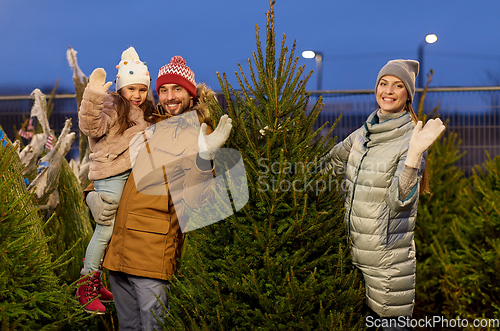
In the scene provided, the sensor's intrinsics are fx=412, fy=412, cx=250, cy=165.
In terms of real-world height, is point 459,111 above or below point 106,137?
above

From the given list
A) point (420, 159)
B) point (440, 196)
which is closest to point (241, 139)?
point (420, 159)

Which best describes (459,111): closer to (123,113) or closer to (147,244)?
(123,113)

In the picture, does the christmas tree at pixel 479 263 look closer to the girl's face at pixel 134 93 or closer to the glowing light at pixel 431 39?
the glowing light at pixel 431 39

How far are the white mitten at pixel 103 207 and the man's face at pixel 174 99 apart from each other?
27.0 inches

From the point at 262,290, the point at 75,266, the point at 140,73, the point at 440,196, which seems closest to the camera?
the point at 262,290

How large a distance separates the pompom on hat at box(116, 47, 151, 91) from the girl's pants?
0.61 meters

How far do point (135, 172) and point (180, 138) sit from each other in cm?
36

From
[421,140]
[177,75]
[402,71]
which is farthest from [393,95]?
[177,75]

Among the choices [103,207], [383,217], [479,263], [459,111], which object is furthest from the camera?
[459,111]

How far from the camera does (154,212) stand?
2516 millimetres

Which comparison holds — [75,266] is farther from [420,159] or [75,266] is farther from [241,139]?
[420,159]

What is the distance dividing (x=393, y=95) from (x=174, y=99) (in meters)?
1.39

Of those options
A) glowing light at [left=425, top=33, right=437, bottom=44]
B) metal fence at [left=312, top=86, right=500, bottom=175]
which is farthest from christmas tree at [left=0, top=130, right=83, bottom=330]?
glowing light at [left=425, top=33, right=437, bottom=44]

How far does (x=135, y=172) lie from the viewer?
259 centimetres
